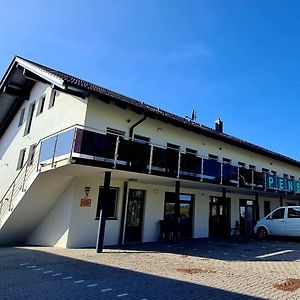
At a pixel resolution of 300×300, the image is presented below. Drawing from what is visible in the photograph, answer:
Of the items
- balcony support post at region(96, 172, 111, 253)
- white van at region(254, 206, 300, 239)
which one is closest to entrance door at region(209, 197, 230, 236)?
white van at region(254, 206, 300, 239)

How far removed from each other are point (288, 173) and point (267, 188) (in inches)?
361

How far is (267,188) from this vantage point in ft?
59.4

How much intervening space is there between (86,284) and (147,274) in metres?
1.72

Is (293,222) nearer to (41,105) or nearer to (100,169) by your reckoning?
(100,169)

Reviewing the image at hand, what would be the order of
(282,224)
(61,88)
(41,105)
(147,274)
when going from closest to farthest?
(147,274)
(61,88)
(282,224)
(41,105)

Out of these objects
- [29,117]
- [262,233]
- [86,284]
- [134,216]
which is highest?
[29,117]

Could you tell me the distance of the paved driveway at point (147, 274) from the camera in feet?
20.1

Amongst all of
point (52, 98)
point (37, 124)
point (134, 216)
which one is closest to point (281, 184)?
point (134, 216)

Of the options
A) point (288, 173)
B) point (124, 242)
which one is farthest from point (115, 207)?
point (288, 173)

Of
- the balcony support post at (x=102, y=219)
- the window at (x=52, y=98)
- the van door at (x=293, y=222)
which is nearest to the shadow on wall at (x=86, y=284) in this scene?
the balcony support post at (x=102, y=219)

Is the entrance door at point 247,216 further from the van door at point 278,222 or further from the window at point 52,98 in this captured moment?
the window at point 52,98

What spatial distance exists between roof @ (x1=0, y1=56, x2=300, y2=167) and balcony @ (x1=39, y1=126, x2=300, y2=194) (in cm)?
198

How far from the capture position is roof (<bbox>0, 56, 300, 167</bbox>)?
12.2m

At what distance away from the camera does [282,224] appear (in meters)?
16.2
